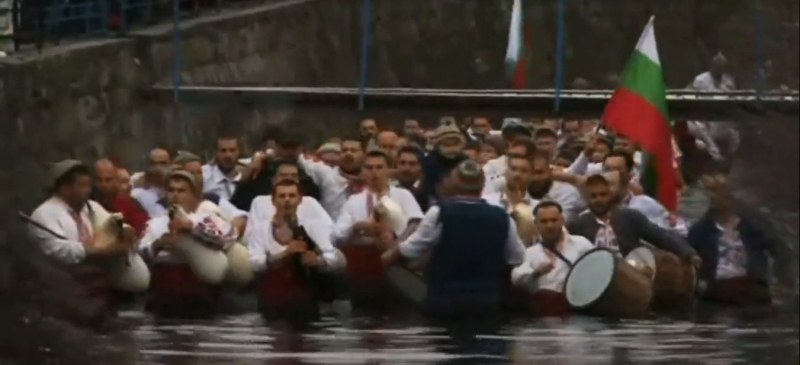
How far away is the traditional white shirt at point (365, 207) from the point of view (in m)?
15.9

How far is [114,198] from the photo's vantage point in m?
17.0

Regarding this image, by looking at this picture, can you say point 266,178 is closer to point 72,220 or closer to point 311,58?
point 72,220

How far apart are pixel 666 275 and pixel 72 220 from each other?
4.82 meters

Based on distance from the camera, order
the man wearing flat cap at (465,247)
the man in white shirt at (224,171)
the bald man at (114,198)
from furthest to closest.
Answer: the man in white shirt at (224,171)
the bald man at (114,198)
the man wearing flat cap at (465,247)

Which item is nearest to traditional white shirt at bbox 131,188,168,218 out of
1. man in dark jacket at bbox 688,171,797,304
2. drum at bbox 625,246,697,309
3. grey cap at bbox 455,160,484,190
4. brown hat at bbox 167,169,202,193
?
brown hat at bbox 167,169,202,193

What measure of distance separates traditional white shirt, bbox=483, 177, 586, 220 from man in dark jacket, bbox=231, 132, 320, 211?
4.49 ft

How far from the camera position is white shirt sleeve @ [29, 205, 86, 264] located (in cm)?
1020

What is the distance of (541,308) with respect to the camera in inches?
617

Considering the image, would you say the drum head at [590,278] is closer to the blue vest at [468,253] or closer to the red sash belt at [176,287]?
the blue vest at [468,253]

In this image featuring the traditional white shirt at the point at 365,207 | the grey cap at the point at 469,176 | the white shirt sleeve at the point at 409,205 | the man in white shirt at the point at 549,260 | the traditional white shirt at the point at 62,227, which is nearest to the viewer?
the traditional white shirt at the point at 62,227

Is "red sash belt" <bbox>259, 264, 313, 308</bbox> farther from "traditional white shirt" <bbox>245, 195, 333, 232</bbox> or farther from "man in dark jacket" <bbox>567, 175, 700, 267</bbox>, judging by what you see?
"man in dark jacket" <bbox>567, 175, 700, 267</bbox>

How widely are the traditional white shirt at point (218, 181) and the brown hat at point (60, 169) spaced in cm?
478

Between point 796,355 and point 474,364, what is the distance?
23.3ft

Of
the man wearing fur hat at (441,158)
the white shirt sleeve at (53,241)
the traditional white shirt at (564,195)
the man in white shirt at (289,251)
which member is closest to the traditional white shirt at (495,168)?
the traditional white shirt at (564,195)
